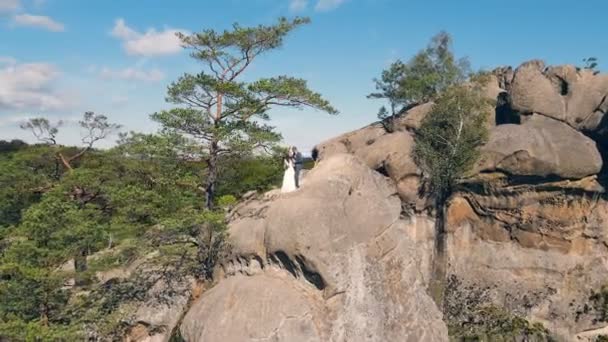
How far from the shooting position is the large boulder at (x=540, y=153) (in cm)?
3180

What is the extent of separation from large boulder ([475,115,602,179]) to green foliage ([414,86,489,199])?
1.17 metres

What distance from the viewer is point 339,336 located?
16297 millimetres

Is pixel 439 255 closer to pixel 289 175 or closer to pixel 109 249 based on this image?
pixel 289 175

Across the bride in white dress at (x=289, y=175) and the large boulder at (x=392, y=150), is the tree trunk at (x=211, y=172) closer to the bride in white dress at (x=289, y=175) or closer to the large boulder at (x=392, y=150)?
the bride in white dress at (x=289, y=175)

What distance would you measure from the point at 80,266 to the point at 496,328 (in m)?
20.7

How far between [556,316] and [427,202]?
31.9 ft

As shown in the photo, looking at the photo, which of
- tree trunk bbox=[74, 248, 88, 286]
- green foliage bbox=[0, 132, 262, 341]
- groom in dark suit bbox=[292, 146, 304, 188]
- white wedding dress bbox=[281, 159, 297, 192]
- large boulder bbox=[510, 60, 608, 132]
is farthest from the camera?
large boulder bbox=[510, 60, 608, 132]

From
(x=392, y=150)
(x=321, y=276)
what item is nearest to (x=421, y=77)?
(x=392, y=150)

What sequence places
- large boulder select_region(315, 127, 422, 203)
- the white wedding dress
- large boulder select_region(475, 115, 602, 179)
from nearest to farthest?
the white wedding dress, large boulder select_region(475, 115, 602, 179), large boulder select_region(315, 127, 422, 203)

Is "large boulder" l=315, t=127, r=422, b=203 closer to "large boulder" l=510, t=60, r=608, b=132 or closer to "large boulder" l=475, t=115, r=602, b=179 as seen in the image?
"large boulder" l=475, t=115, r=602, b=179

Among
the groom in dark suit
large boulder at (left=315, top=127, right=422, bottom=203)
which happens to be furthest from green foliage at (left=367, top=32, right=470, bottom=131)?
the groom in dark suit

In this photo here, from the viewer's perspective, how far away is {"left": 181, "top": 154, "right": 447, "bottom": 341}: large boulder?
16.2m

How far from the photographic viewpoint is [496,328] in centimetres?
2833

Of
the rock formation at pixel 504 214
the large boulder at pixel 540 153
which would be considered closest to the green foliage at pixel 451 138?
the rock formation at pixel 504 214
